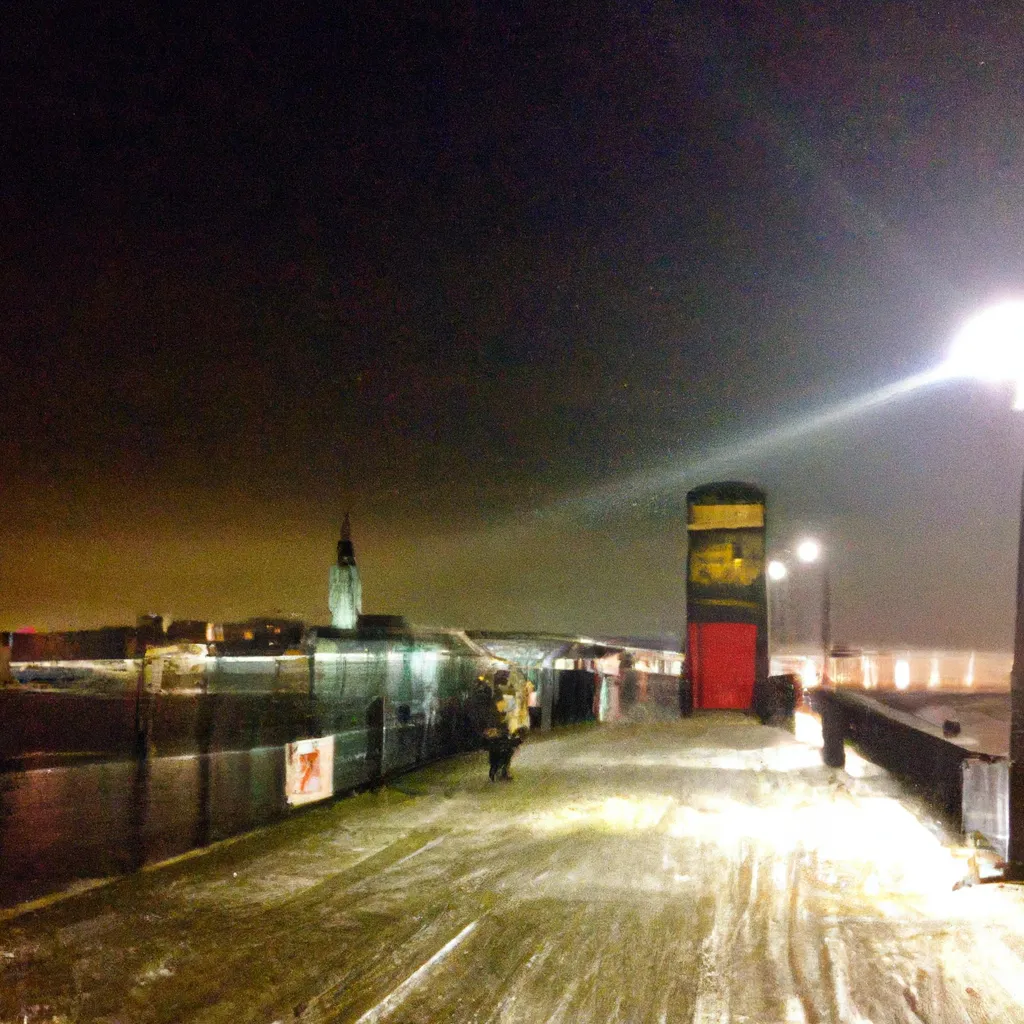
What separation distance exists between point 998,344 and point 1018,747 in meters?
3.96

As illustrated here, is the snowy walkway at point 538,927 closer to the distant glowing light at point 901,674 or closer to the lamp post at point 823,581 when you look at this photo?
the lamp post at point 823,581

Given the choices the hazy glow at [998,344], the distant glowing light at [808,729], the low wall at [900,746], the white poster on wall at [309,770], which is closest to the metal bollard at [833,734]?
the low wall at [900,746]

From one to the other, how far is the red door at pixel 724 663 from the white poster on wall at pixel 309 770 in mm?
25563

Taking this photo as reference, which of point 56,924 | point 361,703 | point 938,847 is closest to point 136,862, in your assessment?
point 56,924

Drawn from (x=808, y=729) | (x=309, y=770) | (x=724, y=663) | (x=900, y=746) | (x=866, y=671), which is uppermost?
(x=309, y=770)

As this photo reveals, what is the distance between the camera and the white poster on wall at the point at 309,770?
40.3 ft

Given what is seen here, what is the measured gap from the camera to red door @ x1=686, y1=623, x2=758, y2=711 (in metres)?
36.4

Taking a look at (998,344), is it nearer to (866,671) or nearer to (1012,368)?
(1012,368)

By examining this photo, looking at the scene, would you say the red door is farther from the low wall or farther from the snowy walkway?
the snowy walkway

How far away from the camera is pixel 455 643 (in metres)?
19.8

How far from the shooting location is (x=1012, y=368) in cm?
888

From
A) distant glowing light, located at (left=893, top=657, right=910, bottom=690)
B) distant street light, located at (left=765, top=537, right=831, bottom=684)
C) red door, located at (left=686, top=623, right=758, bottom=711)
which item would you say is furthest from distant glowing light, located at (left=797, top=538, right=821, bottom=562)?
distant glowing light, located at (left=893, top=657, right=910, bottom=690)

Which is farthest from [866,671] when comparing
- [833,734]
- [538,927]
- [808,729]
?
[538,927]

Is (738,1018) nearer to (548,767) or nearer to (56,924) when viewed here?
(56,924)
